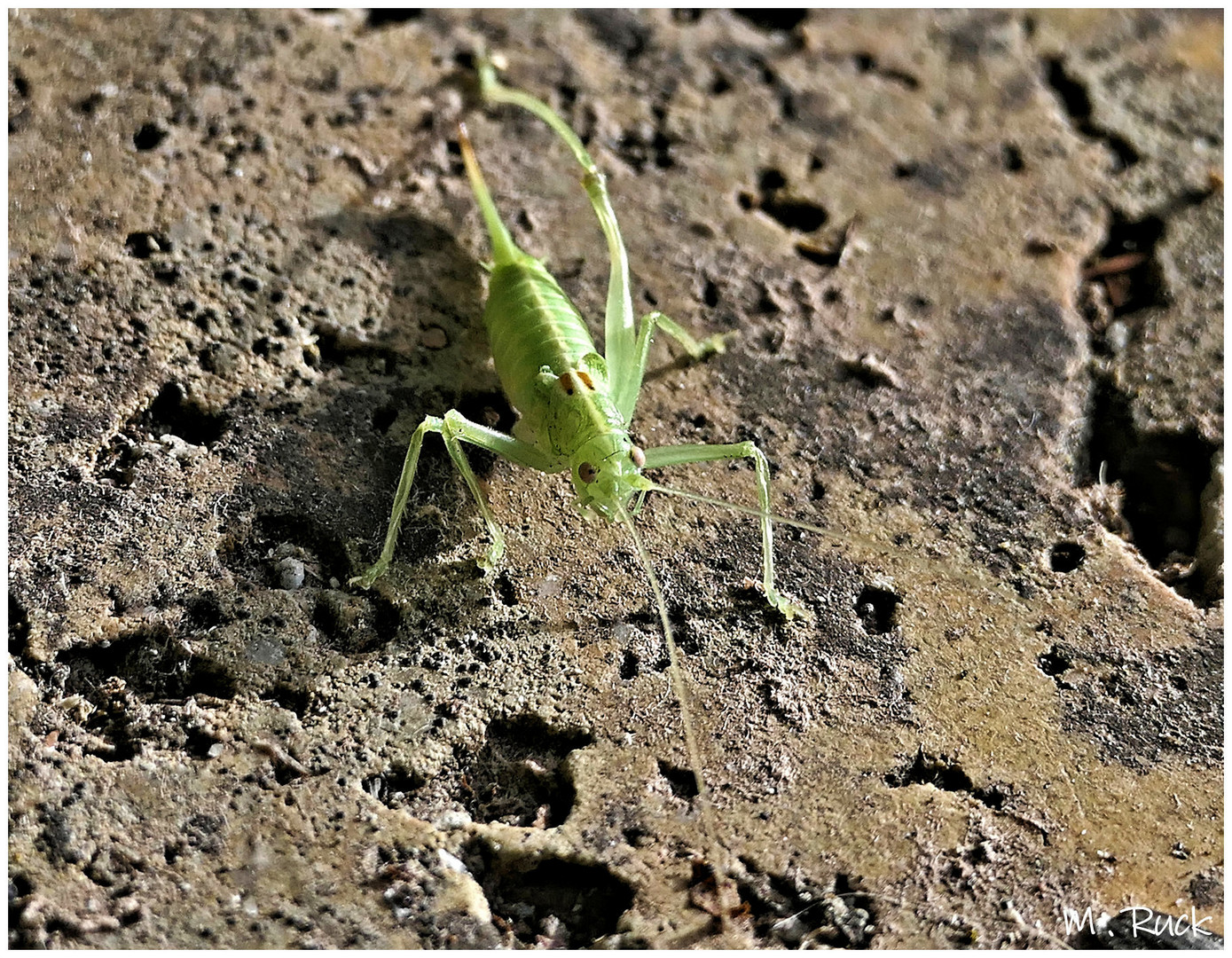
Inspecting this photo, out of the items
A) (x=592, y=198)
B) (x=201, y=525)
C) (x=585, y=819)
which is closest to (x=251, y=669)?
(x=201, y=525)

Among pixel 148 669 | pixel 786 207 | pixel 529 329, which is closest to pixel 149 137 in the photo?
pixel 529 329

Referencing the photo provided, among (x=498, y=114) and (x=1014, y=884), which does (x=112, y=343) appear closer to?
(x=498, y=114)

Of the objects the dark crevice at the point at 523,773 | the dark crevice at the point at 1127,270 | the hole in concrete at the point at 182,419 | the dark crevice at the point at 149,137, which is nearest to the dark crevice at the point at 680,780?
the dark crevice at the point at 523,773

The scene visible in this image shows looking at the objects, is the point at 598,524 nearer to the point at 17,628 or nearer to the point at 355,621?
the point at 355,621

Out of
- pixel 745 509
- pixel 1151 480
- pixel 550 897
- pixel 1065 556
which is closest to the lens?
pixel 550 897

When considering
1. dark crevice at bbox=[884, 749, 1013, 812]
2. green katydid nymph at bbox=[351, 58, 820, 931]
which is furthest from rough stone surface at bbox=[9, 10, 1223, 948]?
green katydid nymph at bbox=[351, 58, 820, 931]

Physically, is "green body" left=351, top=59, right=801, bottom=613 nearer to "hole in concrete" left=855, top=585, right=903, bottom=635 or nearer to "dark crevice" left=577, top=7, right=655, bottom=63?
"hole in concrete" left=855, top=585, right=903, bottom=635
